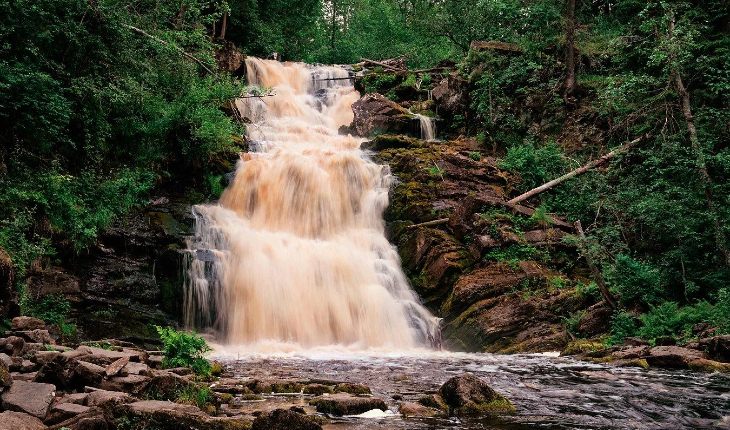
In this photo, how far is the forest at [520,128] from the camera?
12.2 m

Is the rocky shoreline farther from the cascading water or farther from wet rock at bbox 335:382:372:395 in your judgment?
the cascading water

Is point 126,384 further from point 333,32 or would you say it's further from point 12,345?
point 333,32

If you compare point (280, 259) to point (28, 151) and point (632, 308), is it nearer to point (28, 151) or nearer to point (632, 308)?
point (28, 151)

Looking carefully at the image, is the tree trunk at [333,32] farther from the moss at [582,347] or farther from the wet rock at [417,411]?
the wet rock at [417,411]

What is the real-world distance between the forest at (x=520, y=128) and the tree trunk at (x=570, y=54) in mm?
78

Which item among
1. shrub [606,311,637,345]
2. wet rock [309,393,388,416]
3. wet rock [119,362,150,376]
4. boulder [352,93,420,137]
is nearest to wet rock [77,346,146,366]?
wet rock [119,362,150,376]

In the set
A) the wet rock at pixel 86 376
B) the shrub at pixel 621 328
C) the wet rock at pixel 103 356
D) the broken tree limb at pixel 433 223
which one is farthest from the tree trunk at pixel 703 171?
the wet rock at pixel 86 376

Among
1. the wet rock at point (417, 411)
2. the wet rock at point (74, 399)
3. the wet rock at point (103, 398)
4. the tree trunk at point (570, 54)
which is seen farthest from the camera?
the tree trunk at point (570, 54)

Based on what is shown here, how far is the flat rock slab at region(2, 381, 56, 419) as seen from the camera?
199 inches

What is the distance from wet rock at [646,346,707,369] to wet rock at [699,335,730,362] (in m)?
0.18

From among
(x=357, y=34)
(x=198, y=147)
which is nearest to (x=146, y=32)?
(x=198, y=147)

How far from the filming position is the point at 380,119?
77.4ft

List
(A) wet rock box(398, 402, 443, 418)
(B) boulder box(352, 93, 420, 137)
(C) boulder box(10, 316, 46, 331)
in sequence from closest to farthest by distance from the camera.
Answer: (A) wet rock box(398, 402, 443, 418), (C) boulder box(10, 316, 46, 331), (B) boulder box(352, 93, 420, 137)

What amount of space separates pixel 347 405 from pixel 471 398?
1477 mm
